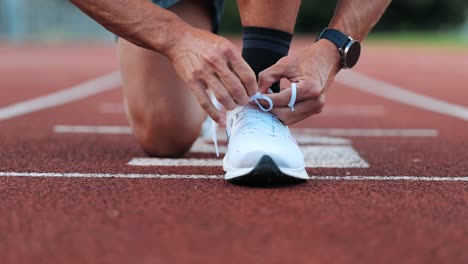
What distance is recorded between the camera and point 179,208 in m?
2.04

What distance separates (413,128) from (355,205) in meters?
2.34

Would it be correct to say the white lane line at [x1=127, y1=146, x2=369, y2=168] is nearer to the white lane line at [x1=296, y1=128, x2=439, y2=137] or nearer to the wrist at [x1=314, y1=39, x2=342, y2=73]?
the wrist at [x1=314, y1=39, x2=342, y2=73]

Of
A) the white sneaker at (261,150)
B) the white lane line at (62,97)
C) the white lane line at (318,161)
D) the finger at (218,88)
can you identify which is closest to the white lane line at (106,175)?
the white sneaker at (261,150)

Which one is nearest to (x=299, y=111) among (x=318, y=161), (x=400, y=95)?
(x=318, y=161)

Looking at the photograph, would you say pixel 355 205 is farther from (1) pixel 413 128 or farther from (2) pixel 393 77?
(2) pixel 393 77

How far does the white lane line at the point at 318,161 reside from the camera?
2885 millimetres

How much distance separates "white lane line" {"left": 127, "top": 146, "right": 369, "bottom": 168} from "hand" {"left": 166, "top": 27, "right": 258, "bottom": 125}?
63cm

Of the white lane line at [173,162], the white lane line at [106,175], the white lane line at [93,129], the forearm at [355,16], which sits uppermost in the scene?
the forearm at [355,16]

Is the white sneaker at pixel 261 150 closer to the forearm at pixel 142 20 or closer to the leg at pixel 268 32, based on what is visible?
the leg at pixel 268 32

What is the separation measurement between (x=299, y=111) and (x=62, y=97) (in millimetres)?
4623

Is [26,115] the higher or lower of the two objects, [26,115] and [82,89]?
the higher

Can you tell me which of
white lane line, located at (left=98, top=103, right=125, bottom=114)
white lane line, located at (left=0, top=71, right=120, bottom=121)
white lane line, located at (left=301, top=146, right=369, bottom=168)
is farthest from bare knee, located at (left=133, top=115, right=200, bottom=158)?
white lane line, located at (left=98, top=103, right=125, bottom=114)

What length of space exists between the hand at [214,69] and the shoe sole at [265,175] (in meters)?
0.18

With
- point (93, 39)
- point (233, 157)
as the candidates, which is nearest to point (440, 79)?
point (233, 157)
